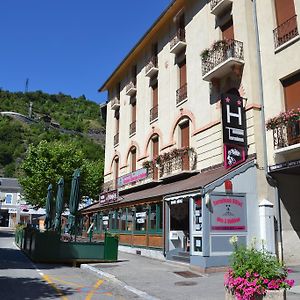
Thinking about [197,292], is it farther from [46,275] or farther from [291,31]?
[291,31]

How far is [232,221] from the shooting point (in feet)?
46.1

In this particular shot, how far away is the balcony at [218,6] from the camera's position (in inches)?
650

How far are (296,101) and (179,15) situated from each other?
9.37m

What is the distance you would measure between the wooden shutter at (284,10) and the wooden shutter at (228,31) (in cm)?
215

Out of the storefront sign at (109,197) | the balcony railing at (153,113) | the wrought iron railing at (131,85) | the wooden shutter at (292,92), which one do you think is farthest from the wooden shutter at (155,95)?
the wooden shutter at (292,92)

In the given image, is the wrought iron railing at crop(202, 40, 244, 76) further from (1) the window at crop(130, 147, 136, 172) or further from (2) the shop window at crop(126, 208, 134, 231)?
(1) the window at crop(130, 147, 136, 172)

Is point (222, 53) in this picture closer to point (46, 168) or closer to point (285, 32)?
point (285, 32)

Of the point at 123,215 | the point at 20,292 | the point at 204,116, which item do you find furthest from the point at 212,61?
the point at 20,292

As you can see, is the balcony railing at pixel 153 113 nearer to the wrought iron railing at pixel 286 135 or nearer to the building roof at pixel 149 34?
the building roof at pixel 149 34

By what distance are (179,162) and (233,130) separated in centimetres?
449

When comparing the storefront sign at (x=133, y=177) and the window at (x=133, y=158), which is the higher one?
the window at (x=133, y=158)

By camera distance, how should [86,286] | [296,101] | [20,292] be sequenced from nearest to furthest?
[20,292]
[86,286]
[296,101]

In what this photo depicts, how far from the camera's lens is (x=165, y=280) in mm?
11531

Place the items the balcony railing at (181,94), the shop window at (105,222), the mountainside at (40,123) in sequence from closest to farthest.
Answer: the balcony railing at (181,94) < the shop window at (105,222) < the mountainside at (40,123)
